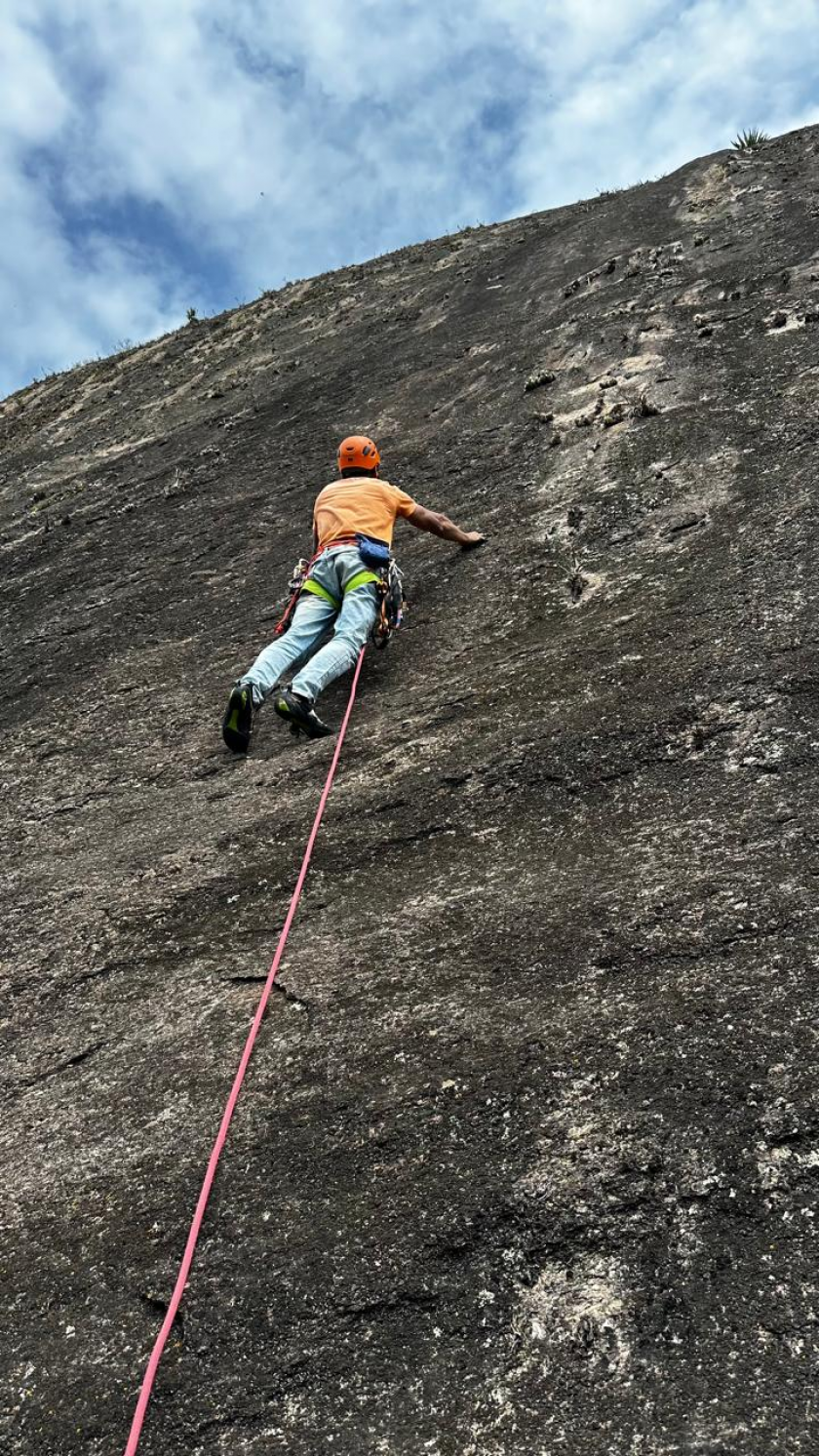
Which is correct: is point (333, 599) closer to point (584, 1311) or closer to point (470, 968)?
point (470, 968)

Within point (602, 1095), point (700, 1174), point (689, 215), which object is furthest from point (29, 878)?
point (689, 215)

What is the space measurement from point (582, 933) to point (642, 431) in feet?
15.9

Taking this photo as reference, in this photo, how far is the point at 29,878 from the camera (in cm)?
526

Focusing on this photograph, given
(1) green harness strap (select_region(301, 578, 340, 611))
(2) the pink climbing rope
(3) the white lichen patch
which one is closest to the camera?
(3) the white lichen patch

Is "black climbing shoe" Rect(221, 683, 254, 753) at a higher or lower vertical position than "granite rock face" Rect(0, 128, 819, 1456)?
higher

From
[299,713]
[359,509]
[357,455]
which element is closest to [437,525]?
[359,509]

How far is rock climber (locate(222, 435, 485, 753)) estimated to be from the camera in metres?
5.61

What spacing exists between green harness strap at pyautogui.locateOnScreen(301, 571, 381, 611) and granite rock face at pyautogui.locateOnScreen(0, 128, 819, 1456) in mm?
530

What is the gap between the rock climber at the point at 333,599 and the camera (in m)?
5.61

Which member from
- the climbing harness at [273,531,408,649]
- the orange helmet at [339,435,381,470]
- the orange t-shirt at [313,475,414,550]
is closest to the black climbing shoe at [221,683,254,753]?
the climbing harness at [273,531,408,649]

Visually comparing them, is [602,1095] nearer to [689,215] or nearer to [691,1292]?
[691,1292]

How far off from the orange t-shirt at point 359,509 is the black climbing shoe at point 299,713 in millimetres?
1525

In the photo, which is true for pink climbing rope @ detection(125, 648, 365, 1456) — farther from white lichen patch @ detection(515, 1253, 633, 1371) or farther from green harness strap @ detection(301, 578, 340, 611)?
green harness strap @ detection(301, 578, 340, 611)

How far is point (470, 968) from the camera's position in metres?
3.67
